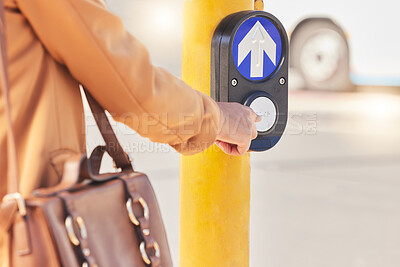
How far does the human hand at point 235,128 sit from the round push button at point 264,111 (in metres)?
0.11

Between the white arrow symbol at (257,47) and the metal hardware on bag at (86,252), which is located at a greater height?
the white arrow symbol at (257,47)

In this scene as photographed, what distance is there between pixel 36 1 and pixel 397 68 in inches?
241

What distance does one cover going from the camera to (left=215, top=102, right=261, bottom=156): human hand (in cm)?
116

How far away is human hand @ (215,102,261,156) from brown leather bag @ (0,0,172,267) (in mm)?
252

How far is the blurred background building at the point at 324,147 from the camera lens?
3.13m

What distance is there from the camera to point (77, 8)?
0.84m

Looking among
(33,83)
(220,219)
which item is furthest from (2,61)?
(220,219)

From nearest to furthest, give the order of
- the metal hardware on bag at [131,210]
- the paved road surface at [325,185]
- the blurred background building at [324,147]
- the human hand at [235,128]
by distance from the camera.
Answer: the metal hardware on bag at [131,210], the human hand at [235,128], the paved road surface at [325,185], the blurred background building at [324,147]

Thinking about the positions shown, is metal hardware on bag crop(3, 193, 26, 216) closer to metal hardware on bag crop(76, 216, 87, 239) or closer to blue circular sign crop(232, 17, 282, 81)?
metal hardware on bag crop(76, 216, 87, 239)

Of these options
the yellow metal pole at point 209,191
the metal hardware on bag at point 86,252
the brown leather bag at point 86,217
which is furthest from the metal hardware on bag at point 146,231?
the yellow metal pole at point 209,191

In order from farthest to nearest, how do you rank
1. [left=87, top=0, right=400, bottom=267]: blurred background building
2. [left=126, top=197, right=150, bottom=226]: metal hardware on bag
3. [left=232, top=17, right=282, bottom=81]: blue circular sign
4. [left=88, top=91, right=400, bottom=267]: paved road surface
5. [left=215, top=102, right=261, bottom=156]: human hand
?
[left=87, top=0, right=400, bottom=267]: blurred background building
[left=88, top=91, right=400, bottom=267]: paved road surface
[left=232, top=17, right=282, bottom=81]: blue circular sign
[left=215, top=102, right=261, bottom=156]: human hand
[left=126, top=197, right=150, bottom=226]: metal hardware on bag

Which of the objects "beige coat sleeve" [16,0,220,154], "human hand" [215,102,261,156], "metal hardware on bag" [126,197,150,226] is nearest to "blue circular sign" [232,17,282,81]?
"human hand" [215,102,261,156]

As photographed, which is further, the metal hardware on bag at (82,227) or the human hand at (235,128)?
the human hand at (235,128)

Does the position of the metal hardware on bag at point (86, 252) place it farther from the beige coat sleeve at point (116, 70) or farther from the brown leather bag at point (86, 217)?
the beige coat sleeve at point (116, 70)
